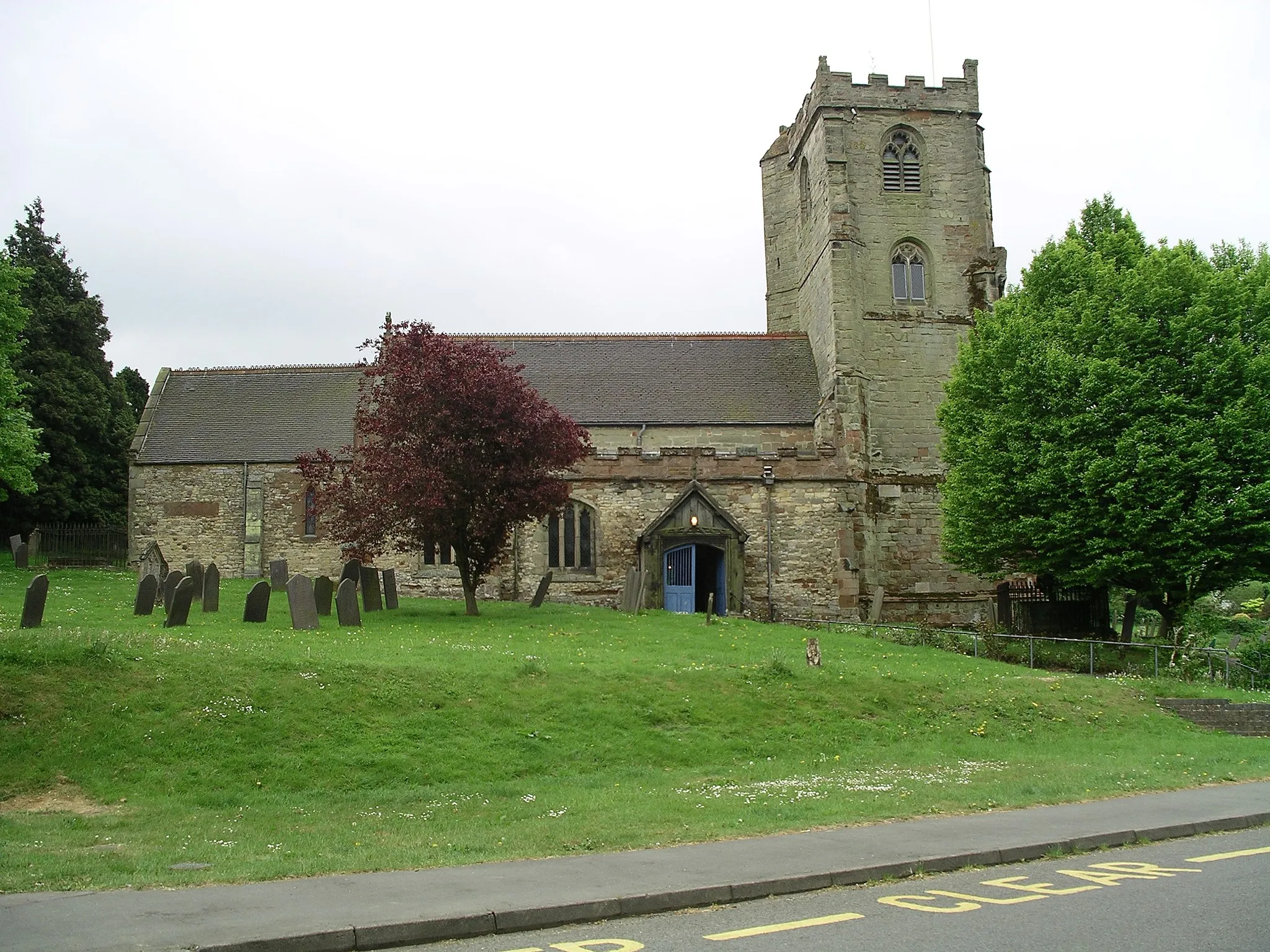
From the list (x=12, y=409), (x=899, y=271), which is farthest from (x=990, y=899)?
(x=899, y=271)

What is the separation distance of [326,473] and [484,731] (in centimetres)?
1292

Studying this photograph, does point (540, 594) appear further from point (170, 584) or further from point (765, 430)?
point (765, 430)

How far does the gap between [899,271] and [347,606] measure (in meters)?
24.1

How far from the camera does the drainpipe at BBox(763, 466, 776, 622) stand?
107ft

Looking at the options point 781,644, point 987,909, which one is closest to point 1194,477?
point 781,644

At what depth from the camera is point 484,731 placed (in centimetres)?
1400

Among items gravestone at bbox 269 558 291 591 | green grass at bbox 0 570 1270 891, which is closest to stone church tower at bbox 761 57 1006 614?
green grass at bbox 0 570 1270 891

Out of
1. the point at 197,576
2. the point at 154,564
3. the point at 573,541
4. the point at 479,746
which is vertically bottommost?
the point at 479,746

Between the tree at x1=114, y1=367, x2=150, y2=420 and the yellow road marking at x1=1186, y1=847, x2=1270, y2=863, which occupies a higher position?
the tree at x1=114, y1=367, x2=150, y2=420

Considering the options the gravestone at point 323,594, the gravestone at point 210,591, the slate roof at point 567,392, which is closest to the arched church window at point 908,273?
A: the slate roof at point 567,392

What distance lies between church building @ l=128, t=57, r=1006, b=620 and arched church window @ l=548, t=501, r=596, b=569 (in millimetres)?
57

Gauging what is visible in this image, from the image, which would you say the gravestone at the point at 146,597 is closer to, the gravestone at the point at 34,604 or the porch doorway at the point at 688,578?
the gravestone at the point at 34,604

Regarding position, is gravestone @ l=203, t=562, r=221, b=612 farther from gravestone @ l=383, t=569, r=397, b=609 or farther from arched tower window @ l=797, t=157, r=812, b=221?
arched tower window @ l=797, t=157, r=812, b=221

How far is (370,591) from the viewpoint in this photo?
2477 centimetres
